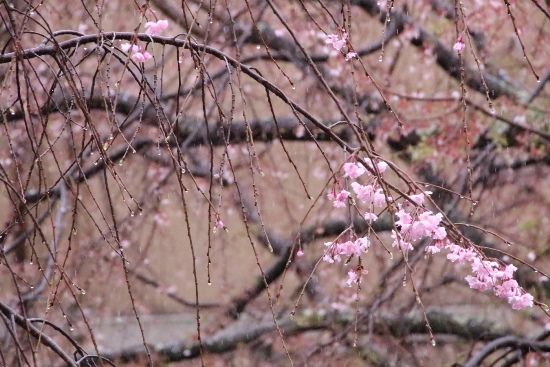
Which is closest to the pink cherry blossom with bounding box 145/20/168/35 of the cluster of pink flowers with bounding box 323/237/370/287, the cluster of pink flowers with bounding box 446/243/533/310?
the cluster of pink flowers with bounding box 323/237/370/287

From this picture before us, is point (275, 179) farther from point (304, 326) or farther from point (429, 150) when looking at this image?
point (429, 150)

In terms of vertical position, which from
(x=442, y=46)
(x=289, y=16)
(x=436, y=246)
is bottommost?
(x=436, y=246)

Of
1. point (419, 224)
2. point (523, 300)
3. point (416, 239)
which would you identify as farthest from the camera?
point (523, 300)

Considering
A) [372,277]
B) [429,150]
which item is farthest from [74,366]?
[372,277]

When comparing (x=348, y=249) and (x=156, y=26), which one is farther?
(x=156, y=26)

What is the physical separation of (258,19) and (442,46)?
1.28 m

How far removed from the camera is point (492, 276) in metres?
2.18

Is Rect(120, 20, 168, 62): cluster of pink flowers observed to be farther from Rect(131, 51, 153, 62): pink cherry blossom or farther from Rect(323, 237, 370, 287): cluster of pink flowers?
Rect(323, 237, 370, 287): cluster of pink flowers

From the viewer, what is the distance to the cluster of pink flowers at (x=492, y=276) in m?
2.12

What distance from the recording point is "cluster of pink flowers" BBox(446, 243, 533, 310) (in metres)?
2.12

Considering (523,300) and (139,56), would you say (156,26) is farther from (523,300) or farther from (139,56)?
(523,300)

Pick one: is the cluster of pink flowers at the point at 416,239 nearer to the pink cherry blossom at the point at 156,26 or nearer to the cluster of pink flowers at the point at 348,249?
the cluster of pink flowers at the point at 348,249

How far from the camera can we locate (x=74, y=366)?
1.96 metres

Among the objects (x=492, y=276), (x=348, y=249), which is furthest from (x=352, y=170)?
(x=492, y=276)
